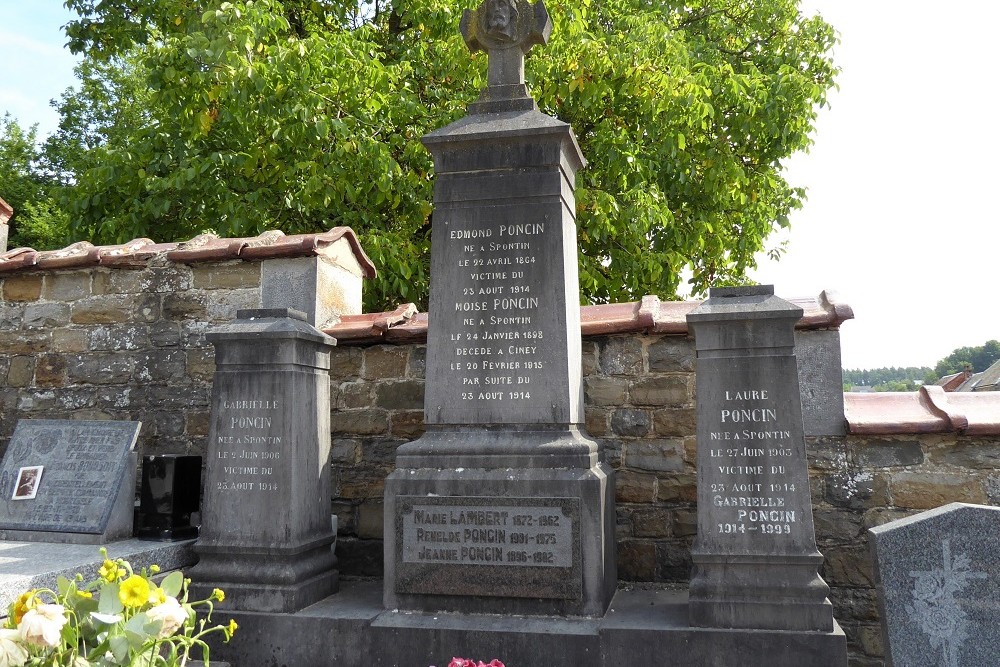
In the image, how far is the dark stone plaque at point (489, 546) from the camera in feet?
11.9

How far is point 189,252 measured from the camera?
214 inches

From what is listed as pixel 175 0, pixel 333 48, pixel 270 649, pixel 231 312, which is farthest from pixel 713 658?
pixel 175 0

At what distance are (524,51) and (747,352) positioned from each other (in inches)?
82.6

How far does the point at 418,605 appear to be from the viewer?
3.78 metres

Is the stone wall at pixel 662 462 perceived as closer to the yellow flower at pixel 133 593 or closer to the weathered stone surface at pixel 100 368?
the weathered stone surface at pixel 100 368

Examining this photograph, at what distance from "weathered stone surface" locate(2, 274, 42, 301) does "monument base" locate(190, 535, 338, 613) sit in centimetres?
293

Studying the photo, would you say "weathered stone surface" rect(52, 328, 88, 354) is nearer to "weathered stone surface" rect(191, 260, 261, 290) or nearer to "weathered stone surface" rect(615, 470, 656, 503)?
"weathered stone surface" rect(191, 260, 261, 290)

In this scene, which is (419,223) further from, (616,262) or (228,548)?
(228,548)

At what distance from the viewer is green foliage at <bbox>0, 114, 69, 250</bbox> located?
16.6 m

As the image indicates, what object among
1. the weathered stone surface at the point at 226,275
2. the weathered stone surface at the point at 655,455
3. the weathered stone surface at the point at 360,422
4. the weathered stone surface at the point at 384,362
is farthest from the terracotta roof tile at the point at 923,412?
the weathered stone surface at the point at 226,275

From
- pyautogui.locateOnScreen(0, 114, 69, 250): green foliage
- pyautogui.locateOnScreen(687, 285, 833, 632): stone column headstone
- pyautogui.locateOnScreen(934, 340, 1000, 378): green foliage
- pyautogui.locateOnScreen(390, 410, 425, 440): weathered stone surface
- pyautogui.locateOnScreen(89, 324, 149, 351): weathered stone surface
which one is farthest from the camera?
pyautogui.locateOnScreen(934, 340, 1000, 378): green foliage

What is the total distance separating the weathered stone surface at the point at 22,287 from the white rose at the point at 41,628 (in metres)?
4.76

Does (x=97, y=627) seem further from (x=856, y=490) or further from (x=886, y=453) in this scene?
(x=886, y=453)

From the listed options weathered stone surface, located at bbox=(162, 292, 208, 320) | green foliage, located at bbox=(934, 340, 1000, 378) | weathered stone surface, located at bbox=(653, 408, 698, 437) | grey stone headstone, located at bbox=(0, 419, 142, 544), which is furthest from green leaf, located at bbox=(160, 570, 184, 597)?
green foliage, located at bbox=(934, 340, 1000, 378)
